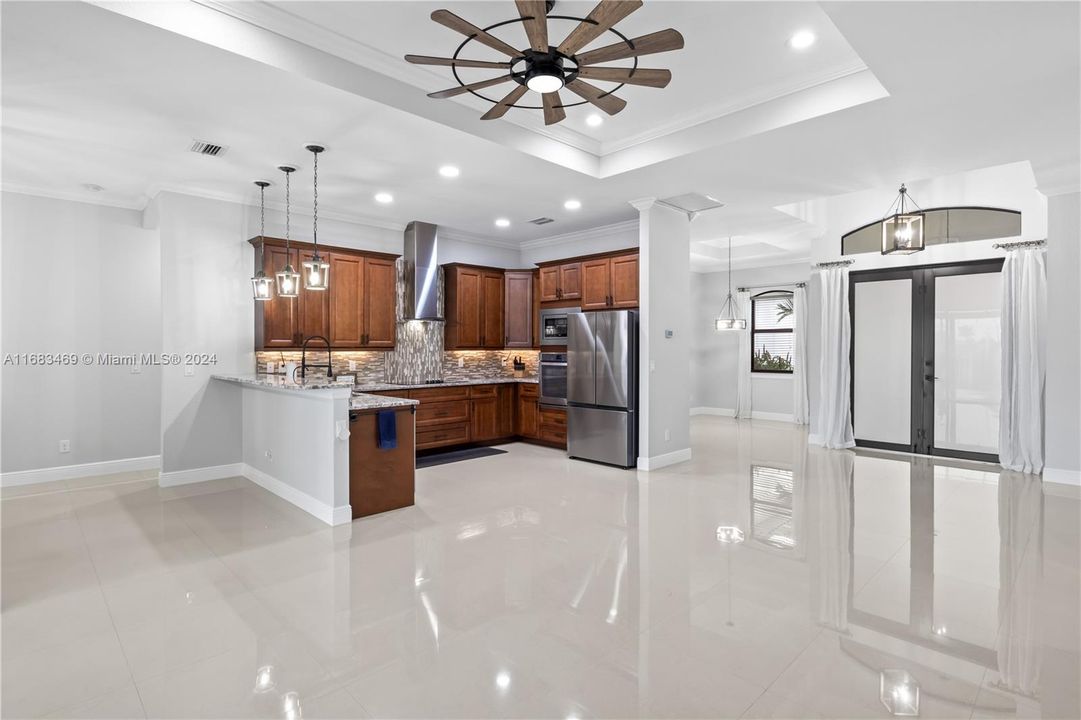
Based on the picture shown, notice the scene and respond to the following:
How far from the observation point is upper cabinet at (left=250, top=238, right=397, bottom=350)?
5.92 metres

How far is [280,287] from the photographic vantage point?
4977 mm

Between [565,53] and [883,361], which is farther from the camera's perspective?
[883,361]

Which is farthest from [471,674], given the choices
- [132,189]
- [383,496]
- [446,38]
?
[132,189]

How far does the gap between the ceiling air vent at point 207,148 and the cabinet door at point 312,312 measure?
1.61 meters

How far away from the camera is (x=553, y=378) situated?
23.6 ft

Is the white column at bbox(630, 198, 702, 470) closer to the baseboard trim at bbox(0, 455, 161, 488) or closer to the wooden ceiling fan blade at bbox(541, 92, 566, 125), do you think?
the wooden ceiling fan blade at bbox(541, 92, 566, 125)

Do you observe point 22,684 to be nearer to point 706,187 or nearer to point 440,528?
point 440,528

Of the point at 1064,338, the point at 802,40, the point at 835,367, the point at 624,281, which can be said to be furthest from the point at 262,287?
the point at 1064,338

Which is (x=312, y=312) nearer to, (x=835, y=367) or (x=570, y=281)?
(x=570, y=281)

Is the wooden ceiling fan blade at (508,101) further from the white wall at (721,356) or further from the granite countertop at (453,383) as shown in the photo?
the white wall at (721,356)

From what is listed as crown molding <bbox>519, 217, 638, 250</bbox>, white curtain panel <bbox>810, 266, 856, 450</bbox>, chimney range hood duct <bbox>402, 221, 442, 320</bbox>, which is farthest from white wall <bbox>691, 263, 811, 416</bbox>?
chimney range hood duct <bbox>402, 221, 442, 320</bbox>

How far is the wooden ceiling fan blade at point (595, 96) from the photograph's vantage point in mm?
2887

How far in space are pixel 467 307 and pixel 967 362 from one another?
20.6ft

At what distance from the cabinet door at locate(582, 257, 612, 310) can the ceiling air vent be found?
156 inches
